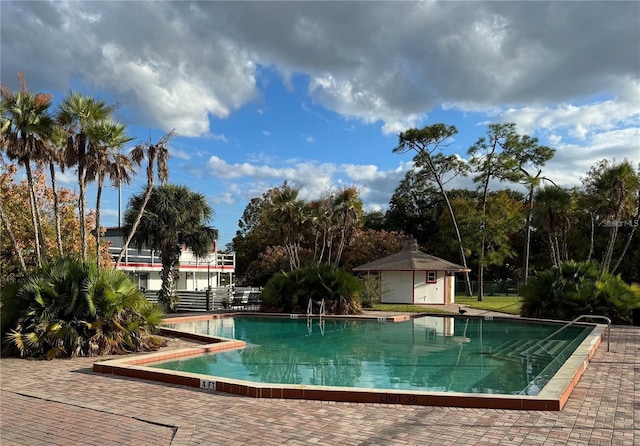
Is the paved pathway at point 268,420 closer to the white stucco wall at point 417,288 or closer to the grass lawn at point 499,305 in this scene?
the grass lawn at point 499,305

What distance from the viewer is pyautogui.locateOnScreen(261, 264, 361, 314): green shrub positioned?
22.3m

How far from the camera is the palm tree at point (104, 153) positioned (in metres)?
13.6

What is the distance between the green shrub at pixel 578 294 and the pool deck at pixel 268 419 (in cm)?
1134

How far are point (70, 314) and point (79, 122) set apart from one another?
16.7 feet

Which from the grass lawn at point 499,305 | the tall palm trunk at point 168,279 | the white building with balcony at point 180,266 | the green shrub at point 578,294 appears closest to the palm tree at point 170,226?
the tall palm trunk at point 168,279

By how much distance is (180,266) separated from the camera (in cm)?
3875

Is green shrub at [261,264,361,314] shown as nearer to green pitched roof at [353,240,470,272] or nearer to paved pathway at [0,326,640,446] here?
green pitched roof at [353,240,470,272]

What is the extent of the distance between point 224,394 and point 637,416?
5251mm

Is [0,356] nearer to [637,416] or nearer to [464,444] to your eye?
[464,444]

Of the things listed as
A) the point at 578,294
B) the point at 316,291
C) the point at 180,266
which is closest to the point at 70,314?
the point at 316,291

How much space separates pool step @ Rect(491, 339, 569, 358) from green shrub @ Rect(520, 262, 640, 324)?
414cm

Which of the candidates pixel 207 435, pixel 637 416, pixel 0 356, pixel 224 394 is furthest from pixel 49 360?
pixel 637 416

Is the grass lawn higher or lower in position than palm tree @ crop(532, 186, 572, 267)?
lower

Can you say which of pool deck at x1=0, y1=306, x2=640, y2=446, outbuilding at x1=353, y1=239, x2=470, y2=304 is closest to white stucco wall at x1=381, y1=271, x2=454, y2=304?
outbuilding at x1=353, y1=239, x2=470, y2=304
